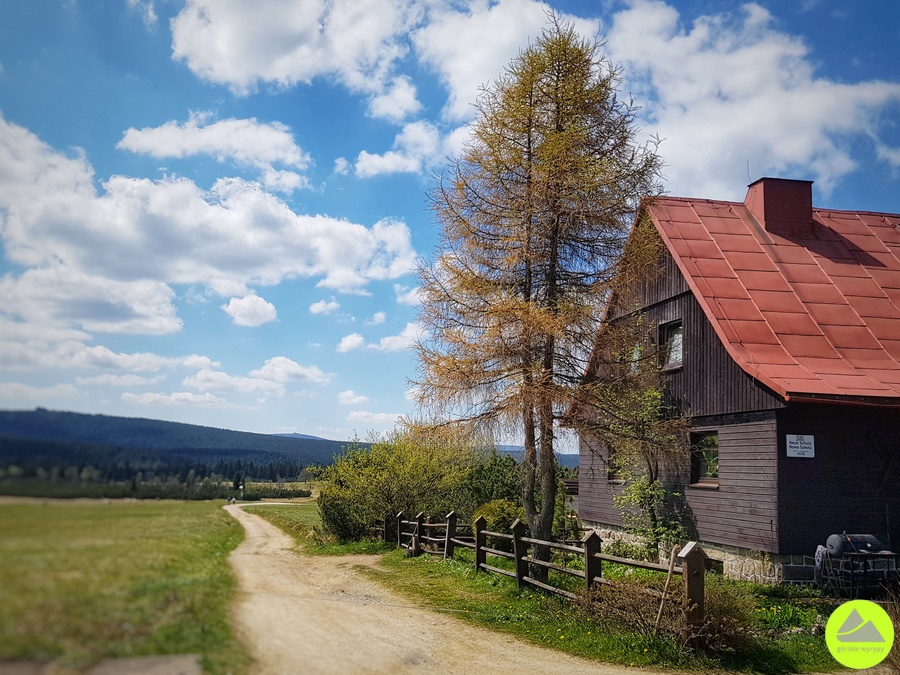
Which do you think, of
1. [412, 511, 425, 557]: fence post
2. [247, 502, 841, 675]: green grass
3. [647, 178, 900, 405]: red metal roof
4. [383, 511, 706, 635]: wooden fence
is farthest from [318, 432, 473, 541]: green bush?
[647, 178, 900, 405]: red metal roof

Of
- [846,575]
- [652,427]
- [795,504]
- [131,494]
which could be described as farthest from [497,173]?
[131,494]

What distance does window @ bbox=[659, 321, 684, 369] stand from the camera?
15484mm

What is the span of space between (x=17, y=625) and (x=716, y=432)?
13.6 meters

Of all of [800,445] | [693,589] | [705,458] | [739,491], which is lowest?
[693,589]

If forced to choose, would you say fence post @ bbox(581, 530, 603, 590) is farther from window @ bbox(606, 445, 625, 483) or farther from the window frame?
the window frame

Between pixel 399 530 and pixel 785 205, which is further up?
pixel 785 205

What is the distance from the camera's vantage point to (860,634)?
23.7 feet

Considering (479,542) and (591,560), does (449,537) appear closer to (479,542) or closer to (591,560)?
(479,542)

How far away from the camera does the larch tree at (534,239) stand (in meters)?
12.0

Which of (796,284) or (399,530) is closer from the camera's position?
(796,284)

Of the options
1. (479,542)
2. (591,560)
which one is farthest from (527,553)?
(591,560)

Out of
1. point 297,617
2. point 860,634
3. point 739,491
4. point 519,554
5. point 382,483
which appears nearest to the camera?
point 297,617

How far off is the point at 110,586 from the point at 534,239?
35.5ft

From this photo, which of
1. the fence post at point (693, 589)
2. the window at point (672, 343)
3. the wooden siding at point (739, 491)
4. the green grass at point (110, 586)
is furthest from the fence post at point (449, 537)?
the green grass at point (110, 586)
